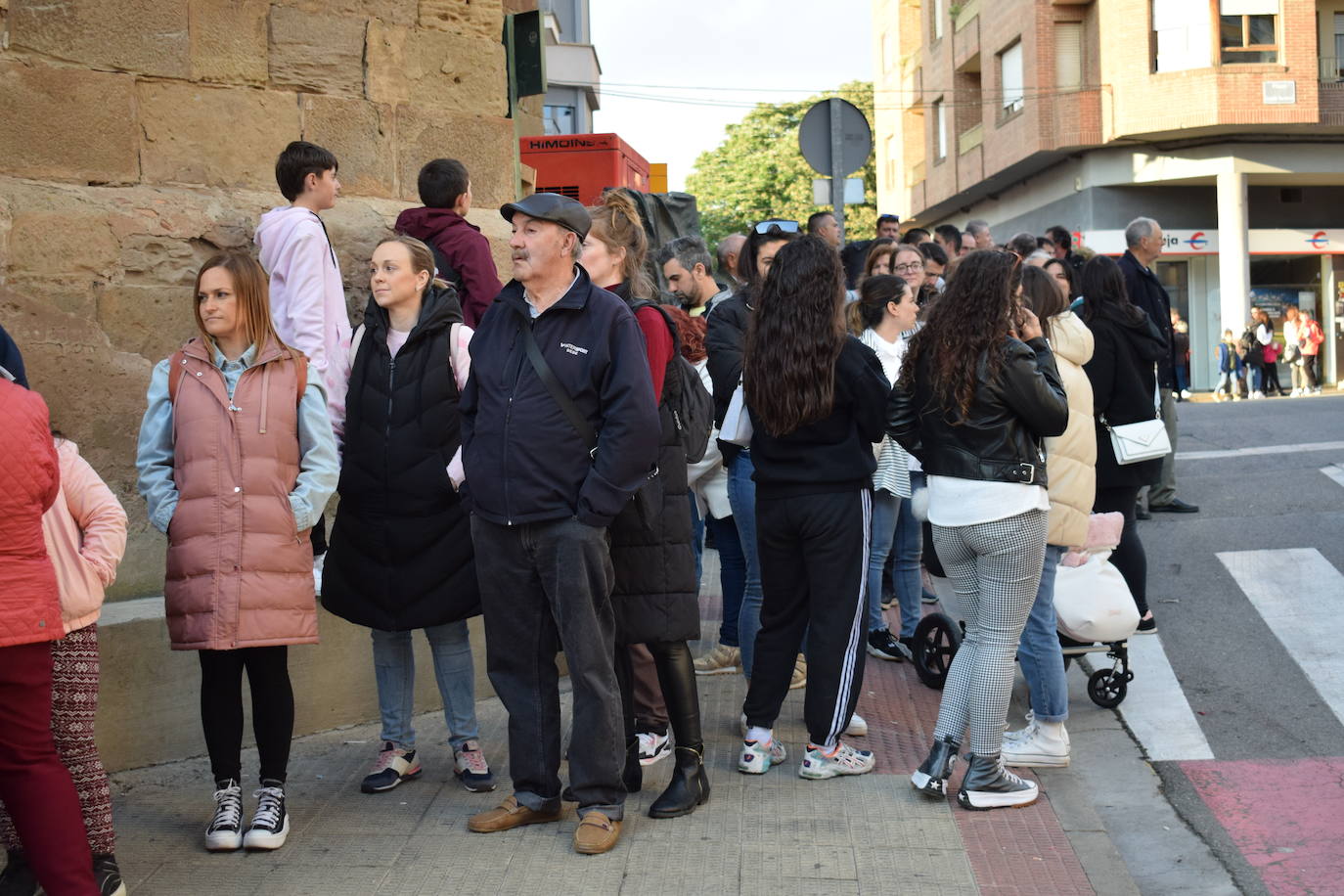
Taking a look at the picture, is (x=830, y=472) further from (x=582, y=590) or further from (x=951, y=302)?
(x=582, y=590)

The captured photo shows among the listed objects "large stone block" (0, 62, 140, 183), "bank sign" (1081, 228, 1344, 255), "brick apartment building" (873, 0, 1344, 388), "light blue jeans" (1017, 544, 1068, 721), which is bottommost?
"light blue jeans" (1017, 544, 1068, 721)

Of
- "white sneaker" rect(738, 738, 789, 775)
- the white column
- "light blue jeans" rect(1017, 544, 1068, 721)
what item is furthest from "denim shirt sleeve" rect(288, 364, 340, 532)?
the white column

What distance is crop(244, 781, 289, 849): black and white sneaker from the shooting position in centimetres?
452

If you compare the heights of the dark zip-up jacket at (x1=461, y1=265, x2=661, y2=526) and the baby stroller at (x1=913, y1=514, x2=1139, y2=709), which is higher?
the dark zip-up jacket at (x1=461, y1=265, x2=661, y2=526)

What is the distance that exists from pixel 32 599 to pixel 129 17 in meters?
3.03

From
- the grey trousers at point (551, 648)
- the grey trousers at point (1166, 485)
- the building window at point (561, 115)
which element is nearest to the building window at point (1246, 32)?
the building window at point (561, 115)

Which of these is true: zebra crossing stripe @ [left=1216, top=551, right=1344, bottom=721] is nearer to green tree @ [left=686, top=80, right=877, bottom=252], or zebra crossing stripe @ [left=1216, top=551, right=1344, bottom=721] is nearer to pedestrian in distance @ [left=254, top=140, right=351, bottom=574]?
pedestrian in distance @ [left=254, top=140, right=351, bottom=574]

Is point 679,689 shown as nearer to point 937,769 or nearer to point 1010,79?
point 937,769

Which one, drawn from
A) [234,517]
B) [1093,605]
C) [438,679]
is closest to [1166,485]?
[1093,605]

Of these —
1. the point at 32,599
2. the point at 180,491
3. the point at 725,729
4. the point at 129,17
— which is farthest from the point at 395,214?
the point at 32,599

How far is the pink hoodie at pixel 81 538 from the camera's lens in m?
3.88

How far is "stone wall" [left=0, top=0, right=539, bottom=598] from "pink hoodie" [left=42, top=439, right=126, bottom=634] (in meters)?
1.62

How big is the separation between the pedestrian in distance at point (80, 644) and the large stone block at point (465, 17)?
10.7ft

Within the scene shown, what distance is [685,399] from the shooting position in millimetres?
4945
